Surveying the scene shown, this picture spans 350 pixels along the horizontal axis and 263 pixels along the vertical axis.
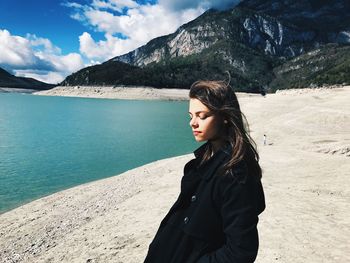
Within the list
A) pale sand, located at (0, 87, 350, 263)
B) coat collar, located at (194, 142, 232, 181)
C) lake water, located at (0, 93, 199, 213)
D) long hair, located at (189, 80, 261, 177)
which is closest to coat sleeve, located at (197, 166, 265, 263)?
coat collar, located at (194, 142, 232, 181)

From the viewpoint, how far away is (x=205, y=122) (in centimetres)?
322

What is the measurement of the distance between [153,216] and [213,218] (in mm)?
10911

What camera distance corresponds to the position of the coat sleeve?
275 cm

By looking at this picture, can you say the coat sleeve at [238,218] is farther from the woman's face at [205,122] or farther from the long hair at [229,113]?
the woman's face at [205,122]

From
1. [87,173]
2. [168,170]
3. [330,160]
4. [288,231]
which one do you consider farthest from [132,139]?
[288,231]

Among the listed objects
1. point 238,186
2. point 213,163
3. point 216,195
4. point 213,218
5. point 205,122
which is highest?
point 205,122

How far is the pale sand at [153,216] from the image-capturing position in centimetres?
1043

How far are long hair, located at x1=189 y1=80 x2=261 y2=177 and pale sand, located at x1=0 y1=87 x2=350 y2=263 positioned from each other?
7019 millimetres

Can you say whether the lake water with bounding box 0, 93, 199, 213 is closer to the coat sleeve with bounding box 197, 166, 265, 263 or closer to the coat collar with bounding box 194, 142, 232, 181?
the coat collar with bounding box 194, 142, 232, 181

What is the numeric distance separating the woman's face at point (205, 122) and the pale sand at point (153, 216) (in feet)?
23.1

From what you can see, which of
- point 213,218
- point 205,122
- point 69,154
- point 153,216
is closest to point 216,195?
point 213,218

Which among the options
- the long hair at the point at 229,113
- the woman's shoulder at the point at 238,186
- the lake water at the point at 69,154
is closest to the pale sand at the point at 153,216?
the lake water at the point at 69,154

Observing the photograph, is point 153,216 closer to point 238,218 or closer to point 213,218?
point 213,218

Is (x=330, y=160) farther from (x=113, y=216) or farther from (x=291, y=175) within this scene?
(x=113, y=216)
